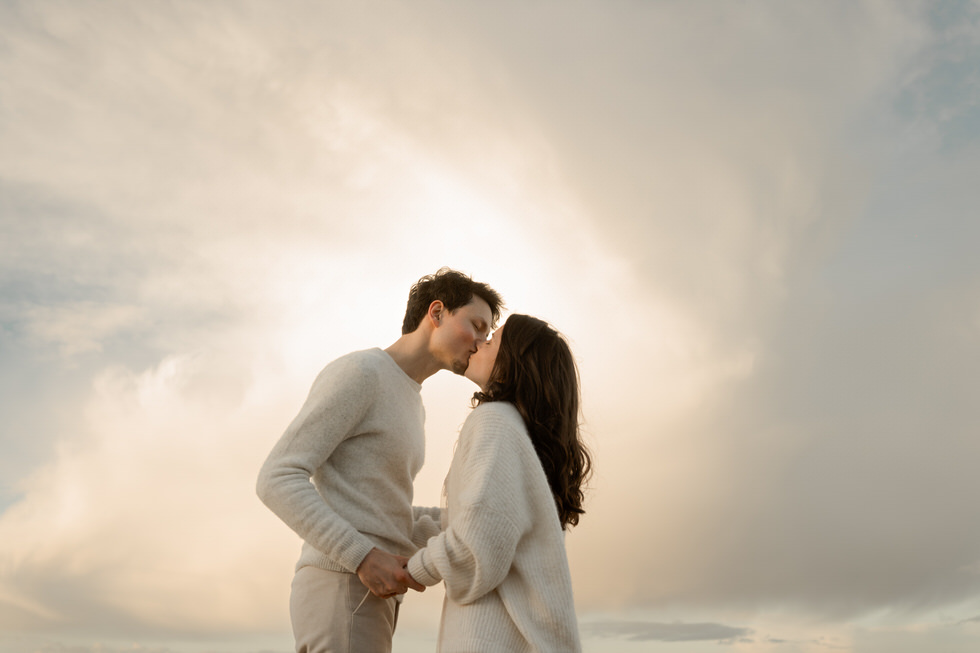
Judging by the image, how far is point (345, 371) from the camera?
3.85 m

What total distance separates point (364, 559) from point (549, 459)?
0.94m

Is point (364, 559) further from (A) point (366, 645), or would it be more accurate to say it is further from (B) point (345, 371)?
(B) point (345, 371)

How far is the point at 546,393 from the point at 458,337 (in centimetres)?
99

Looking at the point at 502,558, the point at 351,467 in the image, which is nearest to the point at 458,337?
the point at 351,467

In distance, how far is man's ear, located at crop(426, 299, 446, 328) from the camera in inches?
172

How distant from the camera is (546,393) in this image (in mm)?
3416

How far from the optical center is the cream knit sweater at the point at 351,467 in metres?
3.48

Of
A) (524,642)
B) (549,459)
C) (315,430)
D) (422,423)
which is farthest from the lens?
(422,423)

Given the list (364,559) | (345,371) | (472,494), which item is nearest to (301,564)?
(364,559)

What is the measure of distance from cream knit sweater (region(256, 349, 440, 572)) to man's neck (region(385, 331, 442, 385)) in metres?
0.11

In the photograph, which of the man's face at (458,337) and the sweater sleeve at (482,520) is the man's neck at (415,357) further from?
the sweater sleeve at (482,520)

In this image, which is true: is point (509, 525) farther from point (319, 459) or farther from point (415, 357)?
point (415, 357)

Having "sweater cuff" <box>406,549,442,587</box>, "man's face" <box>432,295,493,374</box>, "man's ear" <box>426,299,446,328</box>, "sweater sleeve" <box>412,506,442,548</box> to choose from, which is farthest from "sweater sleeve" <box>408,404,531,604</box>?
"man's ear" <box>426,299,446,328</box>

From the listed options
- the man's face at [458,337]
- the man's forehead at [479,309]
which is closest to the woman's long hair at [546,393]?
the man's face at [458,337]
